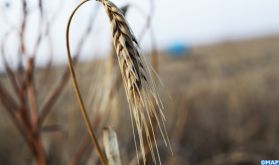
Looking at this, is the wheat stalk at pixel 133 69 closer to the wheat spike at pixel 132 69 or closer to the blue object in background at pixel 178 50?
the wheat spike at pixel 132 69

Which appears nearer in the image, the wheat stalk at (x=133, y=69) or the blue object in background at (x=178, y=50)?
the wheat stalk at (x=133, y=69)

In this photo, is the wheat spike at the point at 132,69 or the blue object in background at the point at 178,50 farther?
the blue object in background at the point at 178,50

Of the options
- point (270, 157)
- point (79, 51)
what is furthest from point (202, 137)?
point (79, 51)

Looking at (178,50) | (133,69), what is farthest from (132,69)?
(178,50)

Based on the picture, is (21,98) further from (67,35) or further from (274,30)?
(274,30)

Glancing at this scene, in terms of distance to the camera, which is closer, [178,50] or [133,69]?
[133,69]

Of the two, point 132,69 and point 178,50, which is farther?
point 178,50

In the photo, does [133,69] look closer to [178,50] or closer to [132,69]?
[132,69]

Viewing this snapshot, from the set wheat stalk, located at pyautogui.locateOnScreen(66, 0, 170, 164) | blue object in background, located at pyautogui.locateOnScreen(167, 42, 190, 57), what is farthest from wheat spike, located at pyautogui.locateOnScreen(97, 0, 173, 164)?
blue object in background, located at pyautogui.locateOnScreen(167, 42, 190, 57)

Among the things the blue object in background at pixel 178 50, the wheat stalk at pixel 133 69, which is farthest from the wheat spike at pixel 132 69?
the blue object in background at pixel 178 50

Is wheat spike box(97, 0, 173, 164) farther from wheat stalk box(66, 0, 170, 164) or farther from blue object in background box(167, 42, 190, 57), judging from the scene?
blue object in background box(167, 42, 190, 57)

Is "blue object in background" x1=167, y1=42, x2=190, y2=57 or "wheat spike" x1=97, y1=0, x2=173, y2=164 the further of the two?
"blue object in background" x1=167, y1=42, x2=190, y2=57
